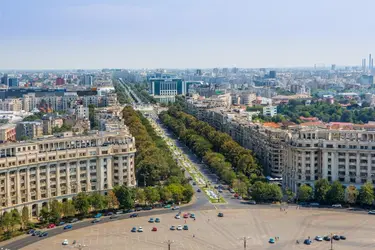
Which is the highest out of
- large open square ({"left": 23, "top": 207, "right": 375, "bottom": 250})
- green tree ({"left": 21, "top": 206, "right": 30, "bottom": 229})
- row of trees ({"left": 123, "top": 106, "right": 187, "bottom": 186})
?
row of trees ({"left": 123, "top": 106, "right": 187, "bottom": 186})

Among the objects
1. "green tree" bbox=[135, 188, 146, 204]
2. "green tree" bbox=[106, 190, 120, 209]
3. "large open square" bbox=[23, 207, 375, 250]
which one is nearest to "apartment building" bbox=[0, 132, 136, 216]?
"green tree" bbox=[106, 190, 120, 209]

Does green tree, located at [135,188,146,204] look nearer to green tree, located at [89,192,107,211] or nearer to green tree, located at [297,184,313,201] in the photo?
green tree, located at [89,192,107,211]

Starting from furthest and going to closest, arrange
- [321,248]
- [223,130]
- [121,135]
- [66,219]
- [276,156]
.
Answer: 1. [223,130]
2. [276,156]
3. [121,135]
4. [66,219]
5. [321,248]

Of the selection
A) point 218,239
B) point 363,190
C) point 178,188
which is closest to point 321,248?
point 218,239

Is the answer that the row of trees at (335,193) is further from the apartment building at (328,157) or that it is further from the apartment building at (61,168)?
the apartment building at (61,168)

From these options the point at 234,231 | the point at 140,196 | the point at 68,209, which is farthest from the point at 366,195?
the point at 68,209

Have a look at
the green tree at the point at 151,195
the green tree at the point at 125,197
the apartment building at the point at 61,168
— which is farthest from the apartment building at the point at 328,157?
the green tree at the point at 125,197

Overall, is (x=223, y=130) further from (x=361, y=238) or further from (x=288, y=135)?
(x=361, y=238)
